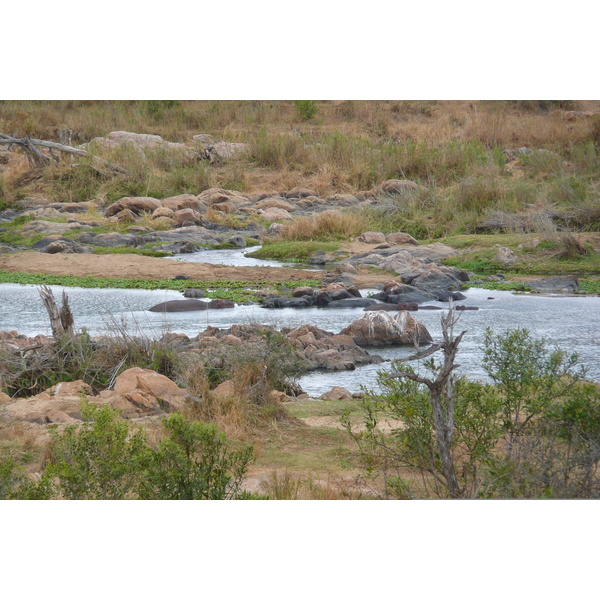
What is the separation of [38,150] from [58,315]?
14.2ft

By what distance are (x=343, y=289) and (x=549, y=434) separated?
2.59m

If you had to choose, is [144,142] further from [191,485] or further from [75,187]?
[191,485]

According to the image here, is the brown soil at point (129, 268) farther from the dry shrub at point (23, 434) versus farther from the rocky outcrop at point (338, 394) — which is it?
the dry shrub at point (23, 434)

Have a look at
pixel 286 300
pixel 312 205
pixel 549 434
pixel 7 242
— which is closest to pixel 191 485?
pixel 549 434

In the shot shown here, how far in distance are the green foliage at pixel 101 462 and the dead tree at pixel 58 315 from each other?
1798 millimetres

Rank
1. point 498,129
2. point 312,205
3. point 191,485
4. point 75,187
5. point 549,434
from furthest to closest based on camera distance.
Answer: point 75,187, point 312,205, point 498,129, point 549,434, point 191,485

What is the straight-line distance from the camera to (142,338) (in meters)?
5.14

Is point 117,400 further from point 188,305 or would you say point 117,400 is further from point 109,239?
point 109,239

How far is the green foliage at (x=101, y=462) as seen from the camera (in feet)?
10.9

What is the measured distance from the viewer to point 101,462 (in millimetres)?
3391

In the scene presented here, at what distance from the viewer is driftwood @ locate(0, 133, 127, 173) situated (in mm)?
8112

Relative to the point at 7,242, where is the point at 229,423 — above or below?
below

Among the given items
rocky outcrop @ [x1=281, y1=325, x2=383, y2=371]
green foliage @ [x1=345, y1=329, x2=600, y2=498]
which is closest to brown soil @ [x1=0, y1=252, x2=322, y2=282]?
rocky outcrop @ [x1=281, y1=325, x2=383, y2=371]

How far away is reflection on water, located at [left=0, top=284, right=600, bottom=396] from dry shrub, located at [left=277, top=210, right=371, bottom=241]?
1850 millimetres
